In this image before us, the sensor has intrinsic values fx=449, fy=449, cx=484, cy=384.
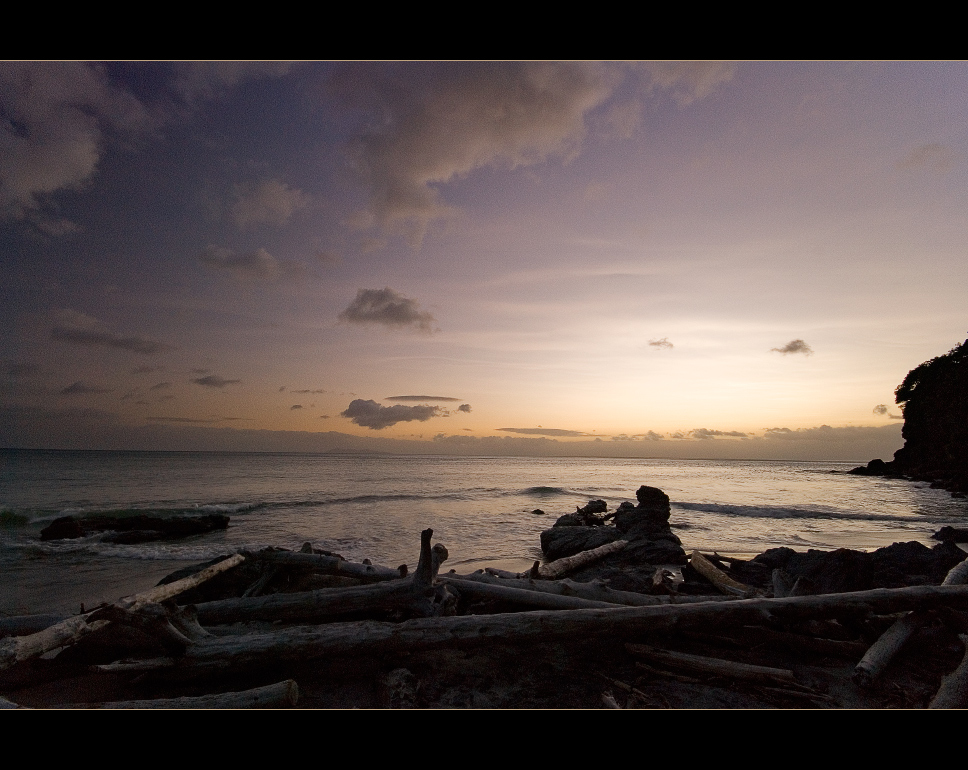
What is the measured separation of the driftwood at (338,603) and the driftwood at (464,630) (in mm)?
663

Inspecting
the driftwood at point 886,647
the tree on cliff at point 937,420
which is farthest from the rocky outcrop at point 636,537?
the tree on cliff at point 937,420

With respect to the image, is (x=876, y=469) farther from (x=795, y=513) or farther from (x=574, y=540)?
(x=574, y=540)

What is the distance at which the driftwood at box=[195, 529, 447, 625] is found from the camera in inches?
219

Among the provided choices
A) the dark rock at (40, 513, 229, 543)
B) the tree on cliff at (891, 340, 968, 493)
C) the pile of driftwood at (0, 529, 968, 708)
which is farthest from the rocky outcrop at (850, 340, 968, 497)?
the dark rock at (40, 513, 229, 543)

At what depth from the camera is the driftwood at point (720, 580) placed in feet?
24.2

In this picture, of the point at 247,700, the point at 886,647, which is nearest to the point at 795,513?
the point at 886,647

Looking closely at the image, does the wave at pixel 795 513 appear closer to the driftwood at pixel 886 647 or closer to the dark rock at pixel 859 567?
the dark rock at pixel 859 567

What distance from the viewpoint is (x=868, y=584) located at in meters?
6.76

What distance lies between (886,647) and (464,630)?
461cm

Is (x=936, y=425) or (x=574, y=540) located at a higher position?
(x=936, y=425)

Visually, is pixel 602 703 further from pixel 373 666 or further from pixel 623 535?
pixel 623 535

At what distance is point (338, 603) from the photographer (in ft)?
18.5
